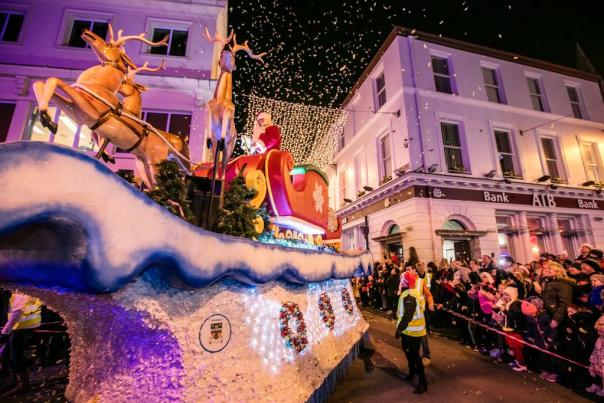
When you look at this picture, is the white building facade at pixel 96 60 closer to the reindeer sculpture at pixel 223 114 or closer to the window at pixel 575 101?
the reindeer sculpture at pixel 223 114

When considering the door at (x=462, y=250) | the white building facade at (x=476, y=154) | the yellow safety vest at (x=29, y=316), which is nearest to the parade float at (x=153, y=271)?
the yellow safety vest at (x=29, y=316)

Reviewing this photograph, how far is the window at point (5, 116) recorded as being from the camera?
30.2ft

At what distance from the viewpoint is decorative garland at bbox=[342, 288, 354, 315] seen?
5414mm

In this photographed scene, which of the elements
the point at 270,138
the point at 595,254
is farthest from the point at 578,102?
the point at 270,138

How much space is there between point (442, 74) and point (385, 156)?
5.18 metres

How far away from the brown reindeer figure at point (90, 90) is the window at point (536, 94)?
20.8 m

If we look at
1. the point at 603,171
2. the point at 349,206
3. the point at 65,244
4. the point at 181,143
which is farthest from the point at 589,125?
the point at 65,244

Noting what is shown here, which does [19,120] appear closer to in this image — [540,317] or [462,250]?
[540,317]

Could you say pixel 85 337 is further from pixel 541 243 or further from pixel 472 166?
pixel 541 243

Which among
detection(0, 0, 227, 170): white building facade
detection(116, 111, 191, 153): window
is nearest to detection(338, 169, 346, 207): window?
detection(0, 0, 227, 170): white building facade

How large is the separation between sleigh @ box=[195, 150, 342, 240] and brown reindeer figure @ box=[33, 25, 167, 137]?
4.74 feet

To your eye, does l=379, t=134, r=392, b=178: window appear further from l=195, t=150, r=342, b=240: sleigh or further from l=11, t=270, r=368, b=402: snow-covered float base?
l=11, t=270, r=368, b=402: snow-covered float base

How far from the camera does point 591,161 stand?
16.3 metres

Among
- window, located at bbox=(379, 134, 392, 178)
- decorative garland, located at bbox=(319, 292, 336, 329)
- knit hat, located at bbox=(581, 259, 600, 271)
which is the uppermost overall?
window, located at bbox=(379, 134, 392, 178)
